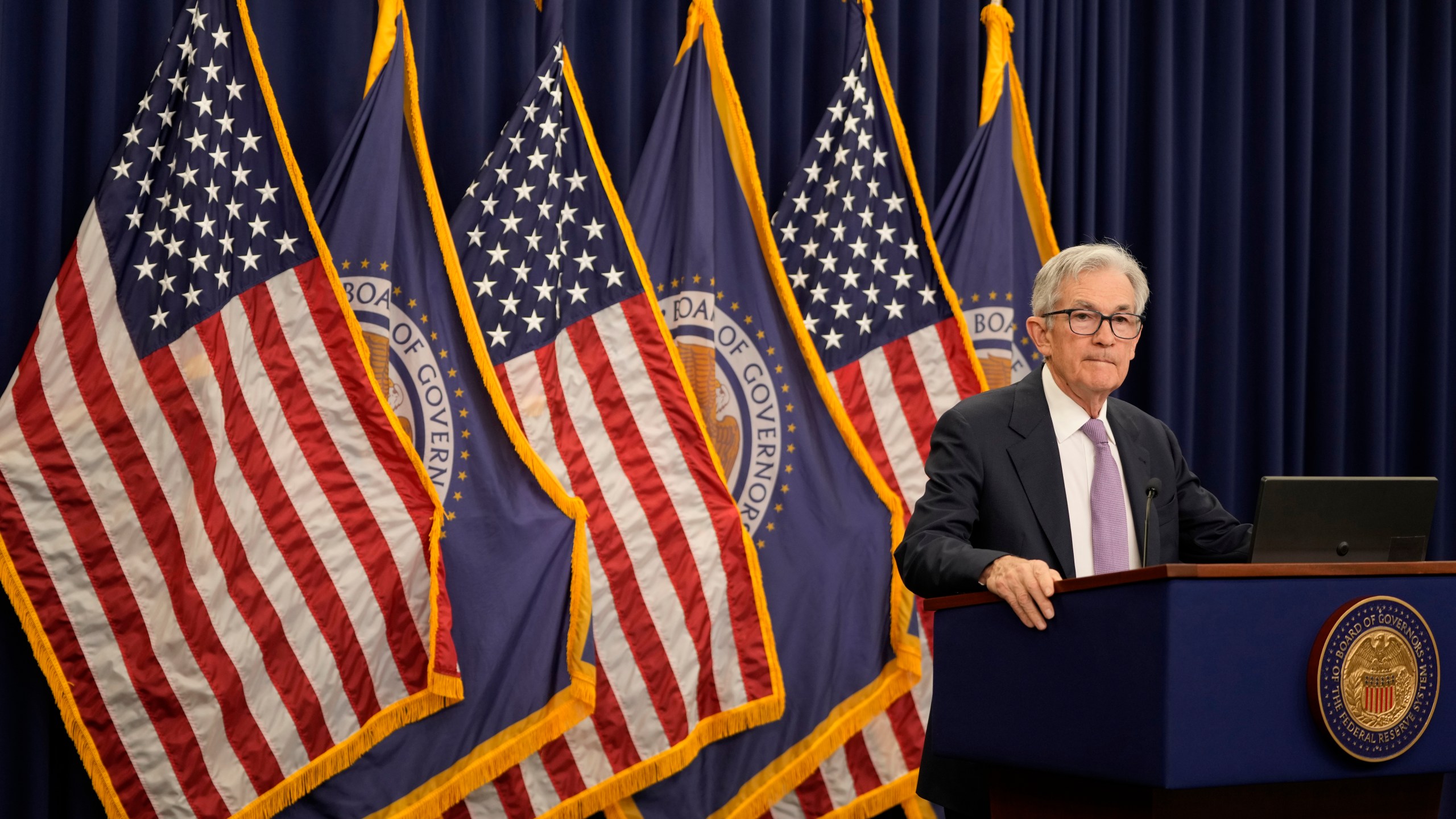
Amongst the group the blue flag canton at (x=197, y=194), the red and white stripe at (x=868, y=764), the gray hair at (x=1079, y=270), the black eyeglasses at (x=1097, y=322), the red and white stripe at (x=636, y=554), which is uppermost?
the blue flag canton at (x=197, y=194)

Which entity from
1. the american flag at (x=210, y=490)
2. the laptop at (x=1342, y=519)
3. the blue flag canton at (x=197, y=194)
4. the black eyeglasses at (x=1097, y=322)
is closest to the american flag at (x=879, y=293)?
the american flag at (x=210, y=490)

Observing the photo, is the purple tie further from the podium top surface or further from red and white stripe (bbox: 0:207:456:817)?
red and white stripe (bbox: 0:207:456:817)

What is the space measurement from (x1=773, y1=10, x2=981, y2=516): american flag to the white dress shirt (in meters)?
1.62

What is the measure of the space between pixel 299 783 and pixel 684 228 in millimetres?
1825

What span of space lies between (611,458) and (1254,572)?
2166 millimetres

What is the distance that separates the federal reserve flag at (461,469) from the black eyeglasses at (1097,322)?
63.3 inches

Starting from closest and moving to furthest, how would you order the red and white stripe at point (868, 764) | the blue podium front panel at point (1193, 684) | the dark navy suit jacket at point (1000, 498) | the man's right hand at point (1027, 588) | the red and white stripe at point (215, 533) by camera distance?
the blue podium front panel at point (1193, 684)
the man's right hand at point (1027, 588)
the dark navy suit jacket at point (1000, 498)
the red and white stripe at point (215, 533)
the red and white stripe at point (868, 764)

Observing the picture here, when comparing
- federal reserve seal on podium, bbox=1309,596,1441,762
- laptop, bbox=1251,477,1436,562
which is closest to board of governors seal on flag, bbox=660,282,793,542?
laptop, bbox=1251,477,1436,562

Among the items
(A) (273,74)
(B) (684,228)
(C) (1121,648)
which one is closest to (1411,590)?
(C) (1121,648)

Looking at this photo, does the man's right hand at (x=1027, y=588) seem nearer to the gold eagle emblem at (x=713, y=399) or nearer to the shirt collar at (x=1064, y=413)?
the shirt collar at (x=1064, y=413)

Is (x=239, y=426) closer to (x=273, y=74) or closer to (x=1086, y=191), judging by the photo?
(x=273, y=74)

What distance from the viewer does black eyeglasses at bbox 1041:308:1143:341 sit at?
209cm

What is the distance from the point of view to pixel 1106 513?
2.04 m

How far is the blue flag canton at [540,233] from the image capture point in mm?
3420
